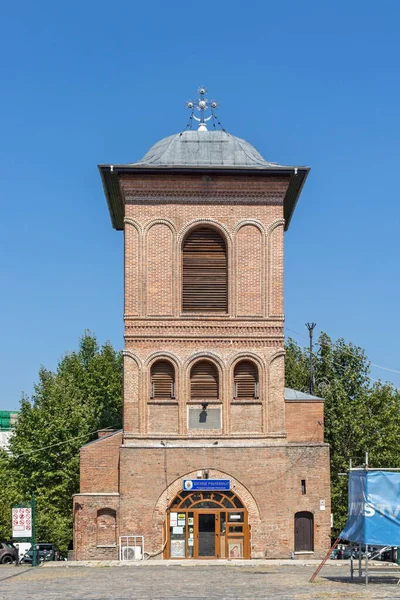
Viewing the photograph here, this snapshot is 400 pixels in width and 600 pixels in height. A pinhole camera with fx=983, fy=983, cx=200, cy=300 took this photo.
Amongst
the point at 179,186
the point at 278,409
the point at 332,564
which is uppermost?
the point at 179,186

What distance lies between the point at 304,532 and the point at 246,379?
6300 mm

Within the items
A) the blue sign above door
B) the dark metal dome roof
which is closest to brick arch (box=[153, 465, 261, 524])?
the blue sign above door

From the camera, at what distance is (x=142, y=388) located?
3831 centimetres

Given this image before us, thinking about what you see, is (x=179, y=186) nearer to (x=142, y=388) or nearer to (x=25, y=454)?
(x=142, y=388)

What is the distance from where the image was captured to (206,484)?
3753 cm

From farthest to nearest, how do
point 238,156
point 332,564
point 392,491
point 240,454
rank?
point 238,156, point 240,454, point 332,564, point 392,491

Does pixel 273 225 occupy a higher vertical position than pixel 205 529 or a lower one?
higher

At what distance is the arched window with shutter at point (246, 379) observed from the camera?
38.8m

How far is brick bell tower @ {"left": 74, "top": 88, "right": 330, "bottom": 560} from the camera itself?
3747 cm

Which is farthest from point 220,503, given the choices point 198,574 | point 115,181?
point 115,181

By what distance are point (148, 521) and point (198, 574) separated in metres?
6.97

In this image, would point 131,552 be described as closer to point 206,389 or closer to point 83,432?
point 206,389

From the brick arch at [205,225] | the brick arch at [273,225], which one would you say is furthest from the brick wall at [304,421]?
the brick arch at [205,225]

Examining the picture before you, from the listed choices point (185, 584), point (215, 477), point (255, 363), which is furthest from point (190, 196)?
point (185, 584)
